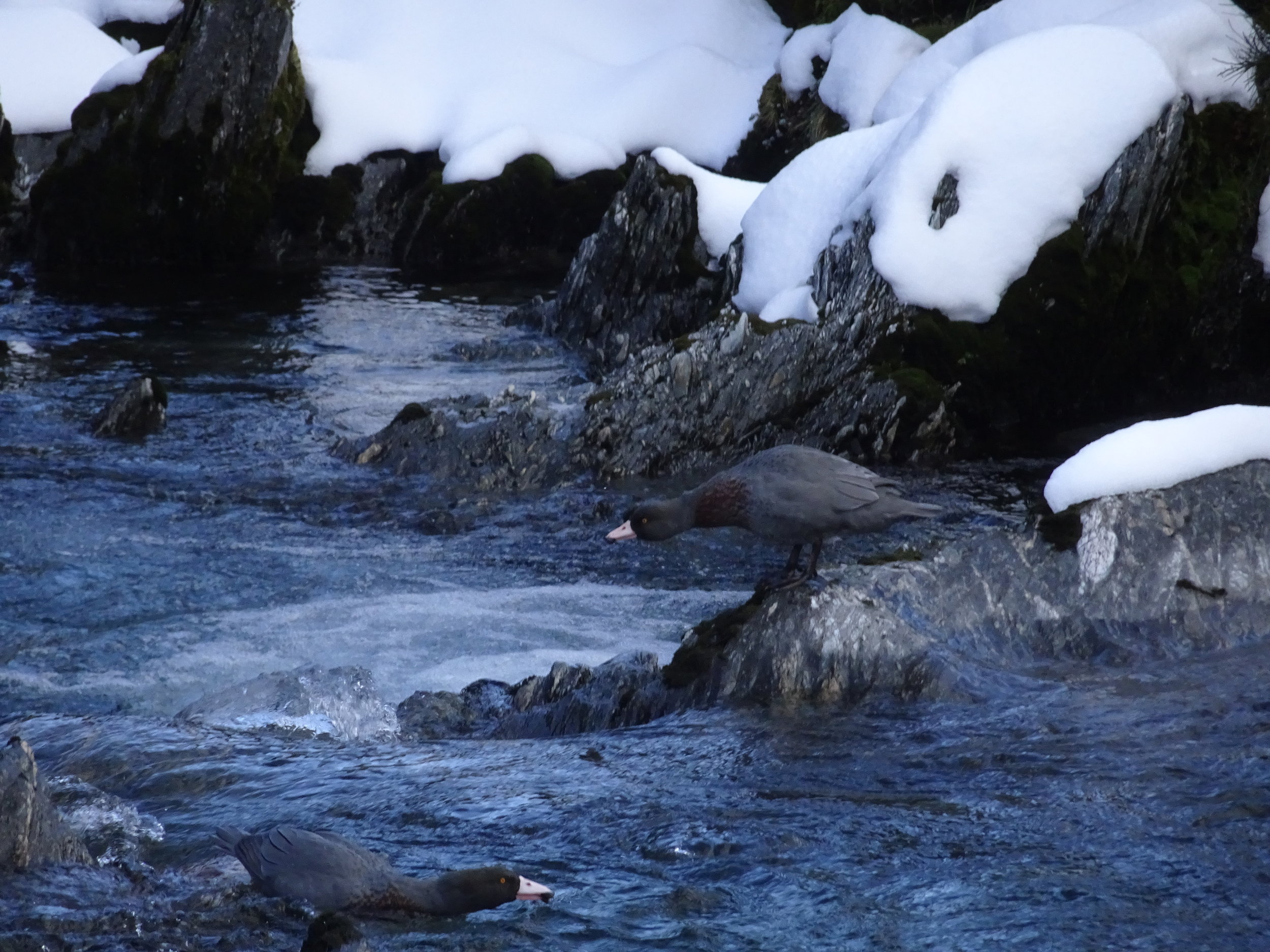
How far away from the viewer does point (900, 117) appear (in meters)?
11.3

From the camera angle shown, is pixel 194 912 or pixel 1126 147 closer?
pixel 194 912

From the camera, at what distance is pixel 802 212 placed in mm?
10617

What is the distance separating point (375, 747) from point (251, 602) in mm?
2552

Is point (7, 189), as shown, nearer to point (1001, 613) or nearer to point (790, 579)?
point (790, 579)

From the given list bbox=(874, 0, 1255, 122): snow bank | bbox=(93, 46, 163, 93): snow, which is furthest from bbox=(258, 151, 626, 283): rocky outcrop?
bbox=(874, 0, 1255, 122): snow bank

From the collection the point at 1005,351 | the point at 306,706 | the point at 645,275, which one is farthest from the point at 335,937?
the point at 645,275

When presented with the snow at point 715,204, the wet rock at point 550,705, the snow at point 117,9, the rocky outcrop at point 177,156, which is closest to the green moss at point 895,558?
the wet rock at point 550,705

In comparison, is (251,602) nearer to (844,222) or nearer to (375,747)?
(375,747)

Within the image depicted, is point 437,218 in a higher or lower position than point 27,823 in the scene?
higher

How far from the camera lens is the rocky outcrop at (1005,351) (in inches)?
372

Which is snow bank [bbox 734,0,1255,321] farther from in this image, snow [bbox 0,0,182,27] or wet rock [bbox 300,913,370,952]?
snow [bbox 0,0,182,27]

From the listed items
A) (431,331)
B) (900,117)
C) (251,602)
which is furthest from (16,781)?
(431,331)

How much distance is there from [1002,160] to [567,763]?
6.43 meters

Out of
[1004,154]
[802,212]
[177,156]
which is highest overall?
[177,156]
